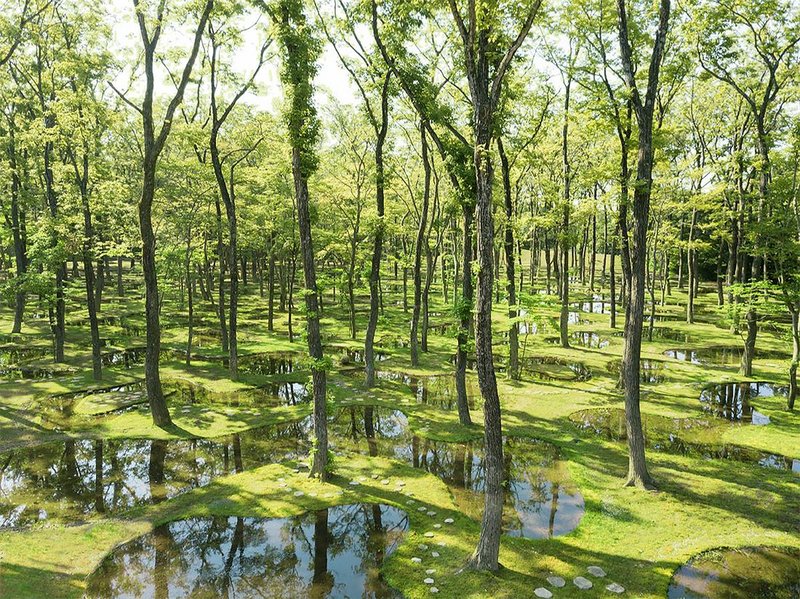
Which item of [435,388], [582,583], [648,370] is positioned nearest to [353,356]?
[435,388]

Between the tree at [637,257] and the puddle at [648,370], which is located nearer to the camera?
the tree at [637,257]

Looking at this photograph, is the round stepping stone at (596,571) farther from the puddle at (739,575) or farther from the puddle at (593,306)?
the puddle at (593,306)

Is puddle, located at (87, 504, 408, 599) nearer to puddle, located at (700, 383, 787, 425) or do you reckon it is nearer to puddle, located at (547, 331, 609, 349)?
puddle, located at (700, 383, 787, 425)

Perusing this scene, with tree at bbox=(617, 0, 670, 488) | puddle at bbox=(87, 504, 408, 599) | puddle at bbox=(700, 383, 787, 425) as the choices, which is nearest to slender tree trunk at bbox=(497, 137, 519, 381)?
puddle at bbox=(700, 383, 787, 425)

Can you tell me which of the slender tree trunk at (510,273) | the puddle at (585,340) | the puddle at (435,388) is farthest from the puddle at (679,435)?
the puddle at (585,340)

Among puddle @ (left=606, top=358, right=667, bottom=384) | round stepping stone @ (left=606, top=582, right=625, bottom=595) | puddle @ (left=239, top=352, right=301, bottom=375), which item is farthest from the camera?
puddle @ (left=239, top=352, right=301, bottom=375)
